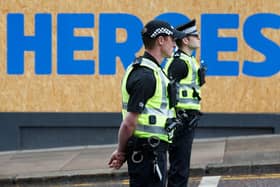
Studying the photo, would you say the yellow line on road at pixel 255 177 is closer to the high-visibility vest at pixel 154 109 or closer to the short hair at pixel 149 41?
the high-visibility vest at pixel 154 109

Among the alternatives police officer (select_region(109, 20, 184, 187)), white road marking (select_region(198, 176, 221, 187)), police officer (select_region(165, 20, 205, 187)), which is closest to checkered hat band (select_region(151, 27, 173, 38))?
police officer (select_region(109, 20, 184, 187))

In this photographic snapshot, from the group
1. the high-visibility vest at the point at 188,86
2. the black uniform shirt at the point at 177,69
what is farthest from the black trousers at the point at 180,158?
the black uniform shirt at the point at 177,69

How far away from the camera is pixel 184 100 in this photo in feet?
21.6

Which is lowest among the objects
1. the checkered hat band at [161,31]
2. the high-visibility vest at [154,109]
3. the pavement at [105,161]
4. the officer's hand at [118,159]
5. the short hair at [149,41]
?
the pavement at [105,161]

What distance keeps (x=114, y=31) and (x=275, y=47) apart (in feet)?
9.19

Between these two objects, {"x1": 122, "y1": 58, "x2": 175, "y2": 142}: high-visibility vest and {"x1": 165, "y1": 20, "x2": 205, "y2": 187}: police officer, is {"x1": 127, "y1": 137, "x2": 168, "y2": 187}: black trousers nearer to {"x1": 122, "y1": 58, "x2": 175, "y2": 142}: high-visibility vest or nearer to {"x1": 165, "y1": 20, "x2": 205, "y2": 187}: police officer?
{"x1": 122, "y1": 58, "x2": 175, "y2": 142}: high-visibility vest

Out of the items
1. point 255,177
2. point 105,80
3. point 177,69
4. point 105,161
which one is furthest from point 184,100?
point 105,80

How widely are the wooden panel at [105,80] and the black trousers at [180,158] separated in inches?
203

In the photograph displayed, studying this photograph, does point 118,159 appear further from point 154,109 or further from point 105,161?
point 105,161

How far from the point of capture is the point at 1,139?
1185cm

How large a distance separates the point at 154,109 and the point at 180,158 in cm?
168

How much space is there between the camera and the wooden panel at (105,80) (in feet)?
37.2

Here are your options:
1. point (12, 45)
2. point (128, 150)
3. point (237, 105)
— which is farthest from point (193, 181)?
point (12, 45)

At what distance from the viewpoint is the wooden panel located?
11344mm
